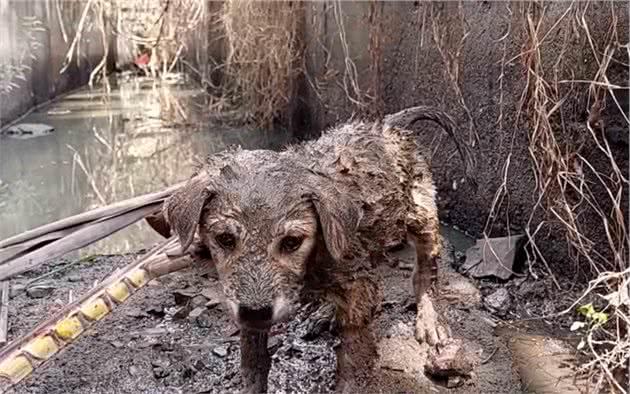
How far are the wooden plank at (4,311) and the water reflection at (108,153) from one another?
76 centimetres

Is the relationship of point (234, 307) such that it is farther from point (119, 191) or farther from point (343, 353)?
point (119, 191)

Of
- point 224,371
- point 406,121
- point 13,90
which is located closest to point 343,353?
point 224,371

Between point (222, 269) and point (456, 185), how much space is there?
3107mm

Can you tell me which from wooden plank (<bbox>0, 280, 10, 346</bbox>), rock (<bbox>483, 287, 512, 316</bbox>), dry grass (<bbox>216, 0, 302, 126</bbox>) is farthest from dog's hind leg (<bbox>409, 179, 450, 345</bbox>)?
dry grass (<bbox>216, 0, 302, 126</bbox>)

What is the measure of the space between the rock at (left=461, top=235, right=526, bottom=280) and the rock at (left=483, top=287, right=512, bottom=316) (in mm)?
159

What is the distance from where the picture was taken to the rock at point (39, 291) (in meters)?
4.25

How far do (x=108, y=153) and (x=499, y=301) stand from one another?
496cm

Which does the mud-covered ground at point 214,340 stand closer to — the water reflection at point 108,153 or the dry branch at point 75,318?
the dry branch at point 75,318

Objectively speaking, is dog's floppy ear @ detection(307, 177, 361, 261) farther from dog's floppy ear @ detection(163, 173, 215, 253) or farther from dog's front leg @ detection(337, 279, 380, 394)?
dog's floppy ear @ detection(163, 173, 215, 253)

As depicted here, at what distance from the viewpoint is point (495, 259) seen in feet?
14.6

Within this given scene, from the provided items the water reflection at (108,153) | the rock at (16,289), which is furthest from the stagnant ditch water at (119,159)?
the rock at (16,289)

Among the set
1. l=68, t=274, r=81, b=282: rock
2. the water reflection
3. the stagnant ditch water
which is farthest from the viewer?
the water reflection

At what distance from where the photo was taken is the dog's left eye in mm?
2525

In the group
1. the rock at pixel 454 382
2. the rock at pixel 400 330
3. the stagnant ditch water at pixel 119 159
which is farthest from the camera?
the stagnant ditch water at pixel 119 159
